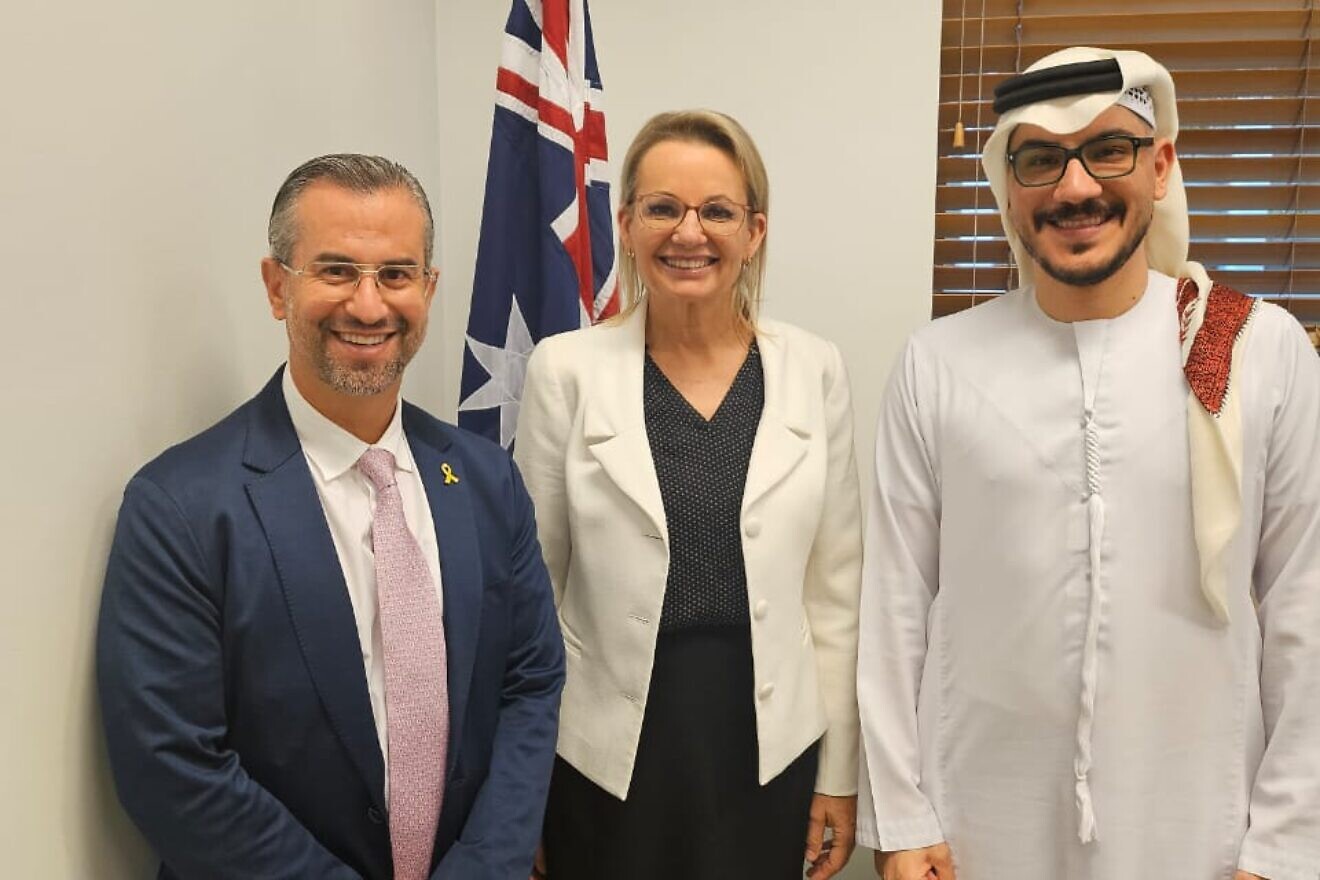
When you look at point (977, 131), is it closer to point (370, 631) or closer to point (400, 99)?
point (400, 99)

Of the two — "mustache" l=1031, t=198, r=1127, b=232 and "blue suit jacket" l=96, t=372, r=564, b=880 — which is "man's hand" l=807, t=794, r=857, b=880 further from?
"mustache" l=1031, t=198, r=1127, b=232

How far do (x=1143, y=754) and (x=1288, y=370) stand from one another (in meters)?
0.58

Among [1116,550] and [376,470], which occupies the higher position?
[376,470]

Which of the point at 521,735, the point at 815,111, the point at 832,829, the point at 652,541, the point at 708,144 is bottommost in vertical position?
the point at 832,829

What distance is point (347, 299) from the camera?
1.32 metres

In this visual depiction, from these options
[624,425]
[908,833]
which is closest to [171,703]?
[624,425]

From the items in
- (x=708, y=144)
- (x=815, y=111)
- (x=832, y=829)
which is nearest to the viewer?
(x=708, y=144)

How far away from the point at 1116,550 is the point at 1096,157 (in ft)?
1.82

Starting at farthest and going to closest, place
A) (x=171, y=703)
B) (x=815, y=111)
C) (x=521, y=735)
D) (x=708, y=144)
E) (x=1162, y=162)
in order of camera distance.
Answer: (x=815, y=111)
(x=708, y=144)
(x=1162, y=162)
(x=521, y=735)
(x=171, y=703)

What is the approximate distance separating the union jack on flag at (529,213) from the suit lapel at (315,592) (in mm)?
994

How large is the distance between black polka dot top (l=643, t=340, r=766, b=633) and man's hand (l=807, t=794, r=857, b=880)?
0.37 metres

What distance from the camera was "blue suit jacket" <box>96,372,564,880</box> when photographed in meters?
1.19

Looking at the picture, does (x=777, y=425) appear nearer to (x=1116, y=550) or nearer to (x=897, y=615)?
(x=897, y=615)

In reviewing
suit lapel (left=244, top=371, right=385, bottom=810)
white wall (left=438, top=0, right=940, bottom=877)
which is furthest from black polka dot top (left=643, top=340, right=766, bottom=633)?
white wall (left=438, top=0, right=940, bottom=877)
